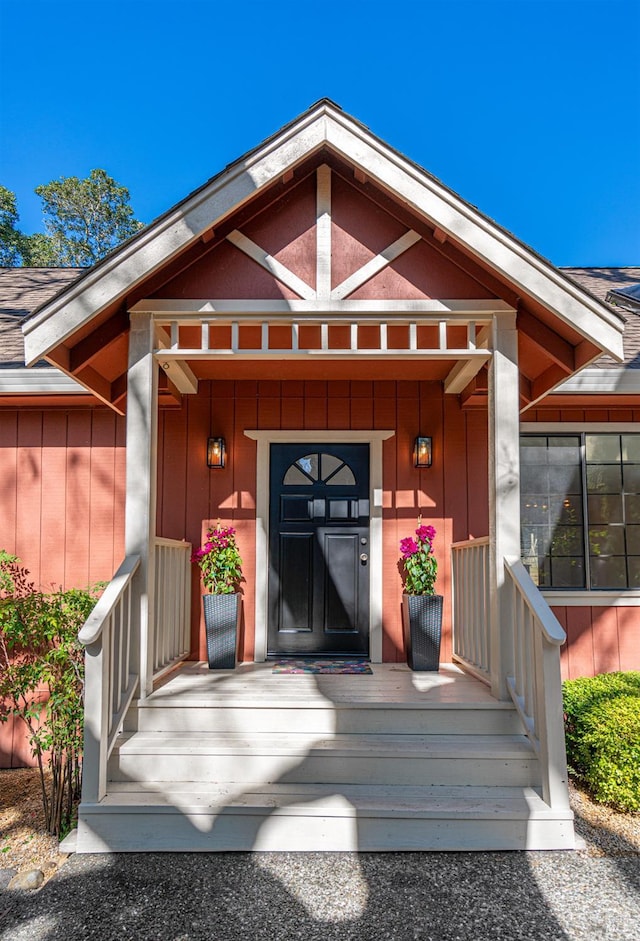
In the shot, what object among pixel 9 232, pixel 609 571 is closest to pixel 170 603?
pixel 609 571

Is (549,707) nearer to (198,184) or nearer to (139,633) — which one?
(139,633)

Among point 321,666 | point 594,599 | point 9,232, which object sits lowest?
point 321,666

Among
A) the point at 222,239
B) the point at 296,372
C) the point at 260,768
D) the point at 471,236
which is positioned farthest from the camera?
the point at 296,372

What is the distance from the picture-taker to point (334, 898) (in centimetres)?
287

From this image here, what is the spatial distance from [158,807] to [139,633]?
36.1 inches

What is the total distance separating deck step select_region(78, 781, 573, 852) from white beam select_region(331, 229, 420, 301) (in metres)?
2.83

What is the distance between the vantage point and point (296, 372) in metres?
5.19

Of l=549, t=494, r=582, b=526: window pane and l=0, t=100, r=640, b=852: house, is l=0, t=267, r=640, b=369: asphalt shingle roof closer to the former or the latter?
l=0, t=100, r=640, b=852: house

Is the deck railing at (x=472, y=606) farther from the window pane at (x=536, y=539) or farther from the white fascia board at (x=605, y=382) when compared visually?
the white fascia board at (x=605, y=382)

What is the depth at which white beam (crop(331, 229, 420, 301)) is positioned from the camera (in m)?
3.98

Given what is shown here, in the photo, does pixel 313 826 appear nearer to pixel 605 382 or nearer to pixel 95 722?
pixel 95 722

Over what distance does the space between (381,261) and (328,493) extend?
6.73 ft

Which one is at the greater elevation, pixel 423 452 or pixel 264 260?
pixel 264 260

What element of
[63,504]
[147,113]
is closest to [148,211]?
[147,113]
